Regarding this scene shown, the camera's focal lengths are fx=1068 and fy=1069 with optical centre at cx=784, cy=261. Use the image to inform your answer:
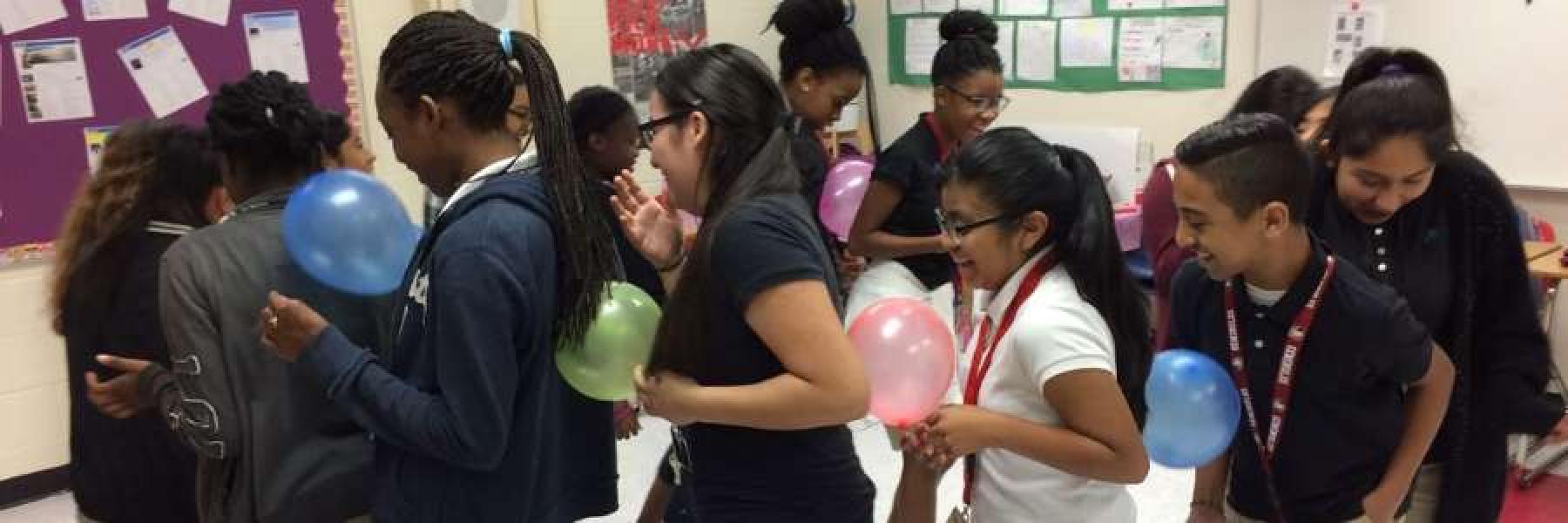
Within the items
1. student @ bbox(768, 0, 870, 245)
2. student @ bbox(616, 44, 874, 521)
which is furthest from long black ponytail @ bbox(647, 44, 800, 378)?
student @ bbox(768, 0, 870, 245)

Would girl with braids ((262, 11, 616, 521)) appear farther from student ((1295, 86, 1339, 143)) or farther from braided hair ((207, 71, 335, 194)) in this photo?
student ((1295, 86, 1339, 143))

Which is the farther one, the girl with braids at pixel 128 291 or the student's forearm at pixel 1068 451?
the girl with braids at pixel 128 291

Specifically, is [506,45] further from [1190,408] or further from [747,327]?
[1190,408]

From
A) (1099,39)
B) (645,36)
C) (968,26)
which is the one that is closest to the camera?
(968,26)

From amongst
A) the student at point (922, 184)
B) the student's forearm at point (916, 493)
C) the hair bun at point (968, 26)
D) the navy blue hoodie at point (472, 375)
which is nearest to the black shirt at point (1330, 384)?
the student's forearm at point (916, 493)

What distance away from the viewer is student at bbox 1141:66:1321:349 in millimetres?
2422

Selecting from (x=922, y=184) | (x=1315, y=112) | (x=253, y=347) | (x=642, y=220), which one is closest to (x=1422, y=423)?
(x=1315, y=112)

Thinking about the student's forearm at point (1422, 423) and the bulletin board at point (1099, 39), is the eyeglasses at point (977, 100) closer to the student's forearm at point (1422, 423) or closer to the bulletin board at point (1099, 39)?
the student's forearm at point (1422, 423)

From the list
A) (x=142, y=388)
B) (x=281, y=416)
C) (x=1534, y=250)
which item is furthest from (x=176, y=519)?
(x=1534, y=250)

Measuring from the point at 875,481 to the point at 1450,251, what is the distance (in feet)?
6.29

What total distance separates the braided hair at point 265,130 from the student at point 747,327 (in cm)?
62

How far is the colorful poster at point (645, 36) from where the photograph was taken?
507 cm

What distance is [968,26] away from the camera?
328 cm

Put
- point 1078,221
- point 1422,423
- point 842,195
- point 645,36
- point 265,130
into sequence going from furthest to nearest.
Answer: point 645,36 < point 842,195 < point 265,130 < point 1422,423 < point 1078,221
